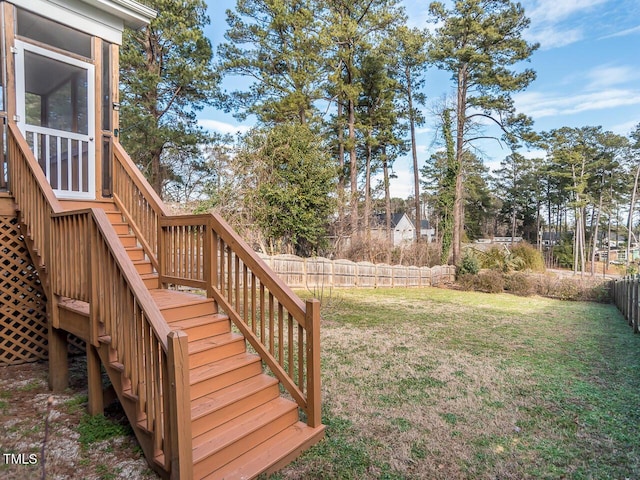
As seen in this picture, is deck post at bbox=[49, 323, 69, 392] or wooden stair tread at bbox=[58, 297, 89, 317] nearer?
wooden stair tread at bbox=[58, 297, 89, 317]

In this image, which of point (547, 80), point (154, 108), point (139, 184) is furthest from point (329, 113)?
point (139, 184)

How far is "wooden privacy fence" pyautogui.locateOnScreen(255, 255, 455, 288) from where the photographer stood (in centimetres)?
1127

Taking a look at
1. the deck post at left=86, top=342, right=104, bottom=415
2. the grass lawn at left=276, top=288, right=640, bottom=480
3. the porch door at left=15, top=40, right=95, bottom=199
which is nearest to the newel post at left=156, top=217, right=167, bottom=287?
the deck post at left=86, top=342, right=104, bottom=415

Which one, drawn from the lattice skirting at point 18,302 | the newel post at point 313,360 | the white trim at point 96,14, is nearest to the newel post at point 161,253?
the lattice skirting at point 18,302

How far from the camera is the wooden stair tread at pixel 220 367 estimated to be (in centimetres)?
268

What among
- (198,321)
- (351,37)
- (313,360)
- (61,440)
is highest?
(351,37)

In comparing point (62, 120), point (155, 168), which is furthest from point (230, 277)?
point (155, 168)

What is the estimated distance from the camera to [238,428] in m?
2.49

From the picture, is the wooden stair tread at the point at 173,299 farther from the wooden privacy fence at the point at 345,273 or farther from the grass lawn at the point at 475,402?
the wooden privacy fence at the point at 345,273

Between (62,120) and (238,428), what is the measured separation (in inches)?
193

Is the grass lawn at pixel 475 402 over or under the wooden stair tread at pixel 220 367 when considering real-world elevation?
under

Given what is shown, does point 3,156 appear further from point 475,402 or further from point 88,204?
point 475,402

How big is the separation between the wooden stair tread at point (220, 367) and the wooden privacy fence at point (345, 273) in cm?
660

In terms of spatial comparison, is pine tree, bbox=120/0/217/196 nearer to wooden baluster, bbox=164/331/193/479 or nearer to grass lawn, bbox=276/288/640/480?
grass lawn, bbox=276/288/640/480
